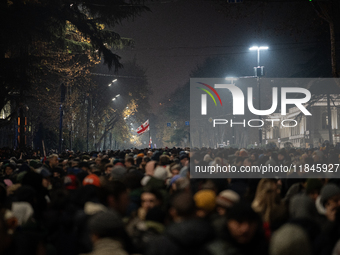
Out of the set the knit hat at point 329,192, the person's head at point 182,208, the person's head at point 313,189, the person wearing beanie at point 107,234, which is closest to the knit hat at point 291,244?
the person wearing beanie at point 107,234

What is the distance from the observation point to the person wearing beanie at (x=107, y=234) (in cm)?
358

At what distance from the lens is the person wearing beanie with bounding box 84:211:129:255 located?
11.8 ft

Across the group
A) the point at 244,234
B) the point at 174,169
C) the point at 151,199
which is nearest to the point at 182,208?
the point at 151,199

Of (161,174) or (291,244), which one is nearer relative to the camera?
(291,244)

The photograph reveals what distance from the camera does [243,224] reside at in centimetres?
374

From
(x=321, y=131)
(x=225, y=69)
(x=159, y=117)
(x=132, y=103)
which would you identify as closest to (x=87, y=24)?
(x=132, y=103)

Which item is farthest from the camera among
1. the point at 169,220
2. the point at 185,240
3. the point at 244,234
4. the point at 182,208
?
the point at 169,220

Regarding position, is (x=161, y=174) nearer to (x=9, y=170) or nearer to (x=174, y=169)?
(x=174, y=169)

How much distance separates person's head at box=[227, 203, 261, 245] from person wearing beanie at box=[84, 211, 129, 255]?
→ 1.00m

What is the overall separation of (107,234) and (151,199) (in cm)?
174

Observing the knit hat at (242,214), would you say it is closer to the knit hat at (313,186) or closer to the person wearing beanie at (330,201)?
the person wearing beanie at (330,201)

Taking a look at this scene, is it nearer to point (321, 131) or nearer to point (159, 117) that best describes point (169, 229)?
point (321, 131)

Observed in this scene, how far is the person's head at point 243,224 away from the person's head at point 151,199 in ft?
5.55

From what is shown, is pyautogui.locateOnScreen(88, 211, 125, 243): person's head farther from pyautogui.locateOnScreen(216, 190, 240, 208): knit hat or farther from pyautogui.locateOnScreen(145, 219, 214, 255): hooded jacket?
pyautogui.locateOnScreen(216, 190, 240, 208): knit hat
